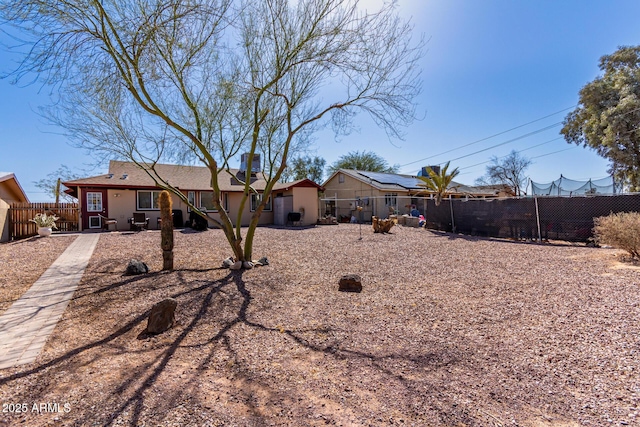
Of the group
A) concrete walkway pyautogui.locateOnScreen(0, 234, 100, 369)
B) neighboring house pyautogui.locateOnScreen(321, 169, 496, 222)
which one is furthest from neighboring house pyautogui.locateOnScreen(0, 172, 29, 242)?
neighboring house pyautogui.locateOnScreen(321, 169, 496, 222)

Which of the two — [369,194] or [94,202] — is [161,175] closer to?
[94,202]

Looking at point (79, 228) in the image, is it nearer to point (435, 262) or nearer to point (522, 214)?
point (435, 262)

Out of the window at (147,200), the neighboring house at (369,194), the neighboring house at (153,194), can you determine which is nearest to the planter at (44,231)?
the neighboring house at (153,194)

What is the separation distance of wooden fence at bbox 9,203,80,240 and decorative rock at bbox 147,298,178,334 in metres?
13.2

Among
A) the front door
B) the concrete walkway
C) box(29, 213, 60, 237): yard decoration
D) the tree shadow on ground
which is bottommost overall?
the tree shadow on ground

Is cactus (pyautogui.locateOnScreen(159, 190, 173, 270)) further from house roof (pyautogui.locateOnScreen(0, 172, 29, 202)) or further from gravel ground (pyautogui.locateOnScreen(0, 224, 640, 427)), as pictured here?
house roof (pyautogui.locateOnScreen(0, 172, 29, 202))

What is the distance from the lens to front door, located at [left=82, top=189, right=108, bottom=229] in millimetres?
15305

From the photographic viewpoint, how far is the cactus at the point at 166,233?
661 centimetres

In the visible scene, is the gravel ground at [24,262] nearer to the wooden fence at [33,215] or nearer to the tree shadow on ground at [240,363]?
the wooden fence at [33,215]

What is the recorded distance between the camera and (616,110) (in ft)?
48.8

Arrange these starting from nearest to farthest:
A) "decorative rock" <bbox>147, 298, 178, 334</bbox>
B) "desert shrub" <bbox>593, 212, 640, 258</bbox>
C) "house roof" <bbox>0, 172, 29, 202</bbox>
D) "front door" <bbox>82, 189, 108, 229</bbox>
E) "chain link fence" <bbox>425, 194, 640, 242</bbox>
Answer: "decorative rock" <bbox>147, 298, 178, 334</bbox> → "desert shrub" <bbox>593, 212, 640, 258</bbox> → "chain link fence" <bbox>425, 194, 640, 242</bbox> → "front door" <bbox>82, 189, 108, 229</bbox> → "house roof" <bbox>0, 172, 29, 202</bbox>

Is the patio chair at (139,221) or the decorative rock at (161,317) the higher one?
the patio chair at (139,221)

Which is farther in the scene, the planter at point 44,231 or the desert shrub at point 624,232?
the planter at point 44,231

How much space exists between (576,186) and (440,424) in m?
19.3
